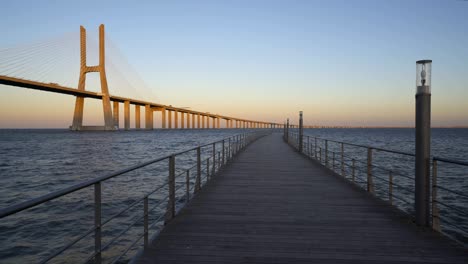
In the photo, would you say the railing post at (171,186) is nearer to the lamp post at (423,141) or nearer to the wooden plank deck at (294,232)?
the wooden plank deck at (294,232)

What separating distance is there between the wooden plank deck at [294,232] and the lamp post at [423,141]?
0.24 m

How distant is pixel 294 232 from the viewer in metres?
3.68

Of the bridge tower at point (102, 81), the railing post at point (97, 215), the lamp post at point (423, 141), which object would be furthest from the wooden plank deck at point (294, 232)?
the bridge tower at point (102, 81)

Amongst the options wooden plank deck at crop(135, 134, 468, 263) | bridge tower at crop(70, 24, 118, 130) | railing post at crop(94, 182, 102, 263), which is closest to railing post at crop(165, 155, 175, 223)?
wooden plank deck at crop(135, 134, 468, 263)

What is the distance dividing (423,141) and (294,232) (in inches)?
70.4

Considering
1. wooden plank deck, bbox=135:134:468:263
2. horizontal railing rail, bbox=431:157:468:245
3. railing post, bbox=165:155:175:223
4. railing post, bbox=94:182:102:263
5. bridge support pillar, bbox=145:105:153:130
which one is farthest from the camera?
bridge support pillar, bbox=145:105:153:130

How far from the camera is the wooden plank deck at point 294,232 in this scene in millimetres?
3033

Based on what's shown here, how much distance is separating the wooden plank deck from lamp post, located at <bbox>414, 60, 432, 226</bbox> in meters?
0.24

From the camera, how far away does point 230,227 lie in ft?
12.7

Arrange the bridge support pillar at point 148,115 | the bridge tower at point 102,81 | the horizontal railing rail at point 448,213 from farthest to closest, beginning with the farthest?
the bridge support pillar at point 148,115 → the bridge tower at point 102,81 → the horizontal railing rail at point 448,213

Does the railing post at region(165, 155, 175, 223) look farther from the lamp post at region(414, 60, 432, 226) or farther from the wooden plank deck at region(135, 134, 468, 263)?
the lamp post at region(414, 60, 432, 226)

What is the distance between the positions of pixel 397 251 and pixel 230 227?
1.72 meters

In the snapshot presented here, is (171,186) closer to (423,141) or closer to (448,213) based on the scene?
(423,141)

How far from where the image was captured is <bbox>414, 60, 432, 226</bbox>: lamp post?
3795mm
